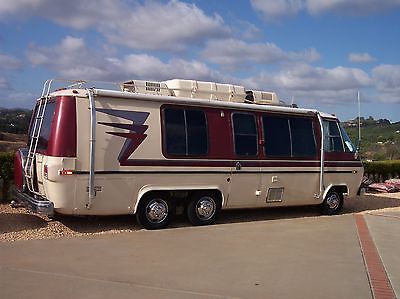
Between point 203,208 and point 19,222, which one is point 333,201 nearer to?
point 203,208

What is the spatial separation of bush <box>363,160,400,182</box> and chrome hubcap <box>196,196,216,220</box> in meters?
11.0

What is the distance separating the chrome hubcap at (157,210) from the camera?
9.40m

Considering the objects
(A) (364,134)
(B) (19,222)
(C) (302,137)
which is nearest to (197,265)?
(B) (19,222)

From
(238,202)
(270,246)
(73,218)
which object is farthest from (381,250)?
(73,218)

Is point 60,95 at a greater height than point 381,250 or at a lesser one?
greater

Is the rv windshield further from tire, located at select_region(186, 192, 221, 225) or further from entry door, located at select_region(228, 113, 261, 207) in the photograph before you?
tire, located at select_region(186, 192, 221, 225)

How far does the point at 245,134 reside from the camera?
1044 centimetres

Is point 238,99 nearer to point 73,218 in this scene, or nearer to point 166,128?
point 166,128

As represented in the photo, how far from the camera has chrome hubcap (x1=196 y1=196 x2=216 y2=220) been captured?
999cm

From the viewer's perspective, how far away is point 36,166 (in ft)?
29.5

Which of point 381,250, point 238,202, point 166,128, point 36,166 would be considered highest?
point 166,128

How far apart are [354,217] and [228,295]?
6868mm

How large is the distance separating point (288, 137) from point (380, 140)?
995 inches

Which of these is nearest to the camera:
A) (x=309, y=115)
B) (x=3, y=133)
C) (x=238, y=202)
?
(x=238, y=202)
